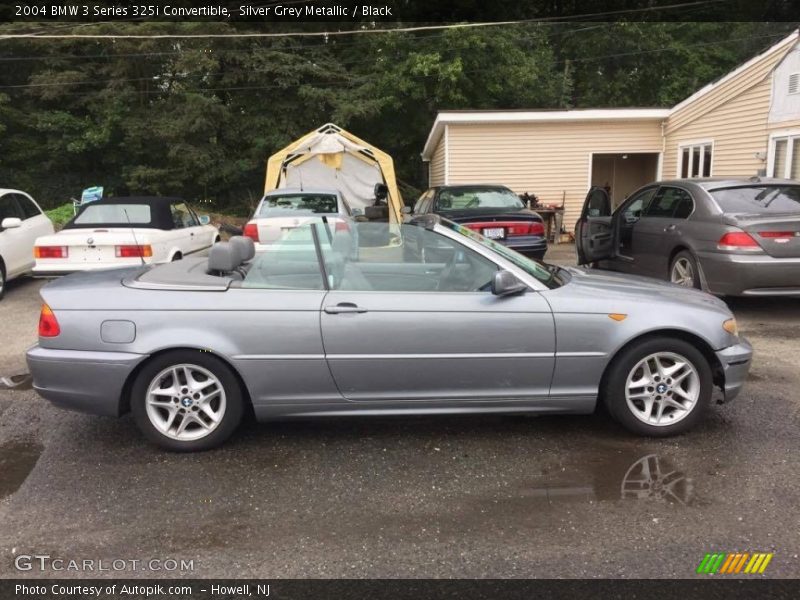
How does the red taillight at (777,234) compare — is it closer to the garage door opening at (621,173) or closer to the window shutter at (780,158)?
the window shutter at (780,158)

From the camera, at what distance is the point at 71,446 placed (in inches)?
163

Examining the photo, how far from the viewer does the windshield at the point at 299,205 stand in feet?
31.0

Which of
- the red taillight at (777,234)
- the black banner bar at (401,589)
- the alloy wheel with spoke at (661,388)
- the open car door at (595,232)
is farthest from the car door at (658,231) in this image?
the black banner bar at (401,589)

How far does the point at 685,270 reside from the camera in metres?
7.63

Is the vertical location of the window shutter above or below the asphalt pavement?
above

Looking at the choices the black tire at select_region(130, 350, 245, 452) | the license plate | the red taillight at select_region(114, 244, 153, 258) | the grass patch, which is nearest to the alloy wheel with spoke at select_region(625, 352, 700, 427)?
the black tire at select_region(130, 350, 245, 452)

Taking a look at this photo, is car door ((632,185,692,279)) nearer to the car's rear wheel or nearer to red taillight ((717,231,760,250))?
→ the car's rear wheel

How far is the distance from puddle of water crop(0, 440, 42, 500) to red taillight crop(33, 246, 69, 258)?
452 centimetres

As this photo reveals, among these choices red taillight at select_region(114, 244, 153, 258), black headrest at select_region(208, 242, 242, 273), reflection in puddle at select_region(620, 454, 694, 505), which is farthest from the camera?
red taillight at select_region(114, 244, 153, 258)

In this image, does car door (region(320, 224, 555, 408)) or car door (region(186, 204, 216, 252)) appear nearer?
car door (region(320, 224, 555, 408))

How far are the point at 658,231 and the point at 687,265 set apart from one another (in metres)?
0.70

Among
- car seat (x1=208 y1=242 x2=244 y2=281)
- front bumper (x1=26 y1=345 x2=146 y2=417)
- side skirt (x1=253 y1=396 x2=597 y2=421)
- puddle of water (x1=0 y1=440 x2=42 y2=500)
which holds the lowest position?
puddle of water (x1=0 y1=440 x2=42 y2=500)

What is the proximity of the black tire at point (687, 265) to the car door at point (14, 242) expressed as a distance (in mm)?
9213

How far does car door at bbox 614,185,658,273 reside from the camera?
28.5 ft
